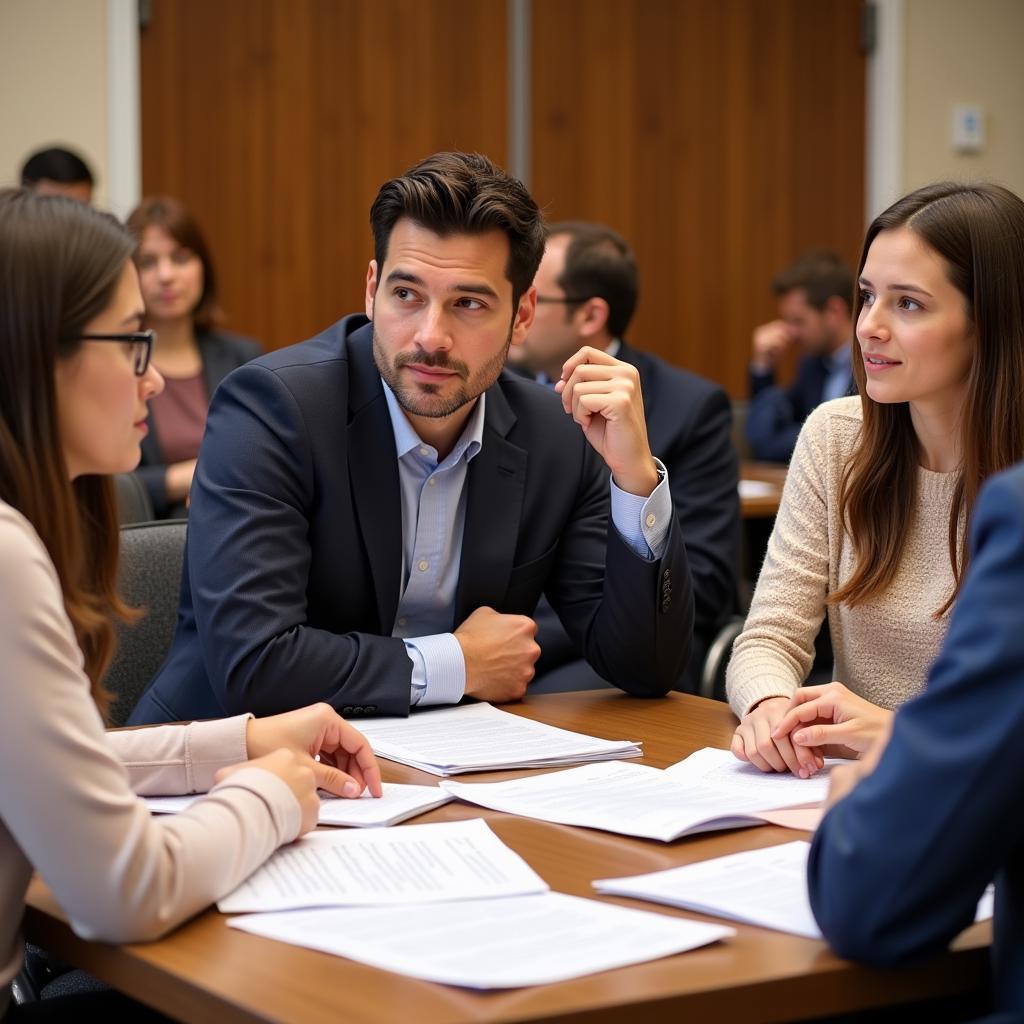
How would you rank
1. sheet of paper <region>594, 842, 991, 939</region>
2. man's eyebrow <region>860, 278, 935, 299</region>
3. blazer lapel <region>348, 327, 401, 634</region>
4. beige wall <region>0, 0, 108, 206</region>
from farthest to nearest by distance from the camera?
beige wall <region>0, 0, 108, 206</region>
blazer lapel <region>348, 327, 401, 634</region>
man's eyebrow <region>860, 278, 935, 299</region>
sheet of paper <region>594, 842, 991, 939</region>

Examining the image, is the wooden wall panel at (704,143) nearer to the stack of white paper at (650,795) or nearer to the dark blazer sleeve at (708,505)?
the dark blazer sleeve at (708,505)

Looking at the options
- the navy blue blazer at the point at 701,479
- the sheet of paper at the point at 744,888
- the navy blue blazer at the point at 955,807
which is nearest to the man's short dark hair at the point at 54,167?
the navy blue blazer at the point at 701,479

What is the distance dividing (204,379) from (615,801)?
3314 millimetres

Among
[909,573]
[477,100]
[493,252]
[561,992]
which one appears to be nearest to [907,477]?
[909,573]

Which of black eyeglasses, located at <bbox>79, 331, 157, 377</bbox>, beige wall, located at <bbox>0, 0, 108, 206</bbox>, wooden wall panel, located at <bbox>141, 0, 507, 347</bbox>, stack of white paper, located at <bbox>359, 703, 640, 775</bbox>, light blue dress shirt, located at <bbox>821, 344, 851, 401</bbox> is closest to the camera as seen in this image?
black eyeglasses, located at <bbox>79, 331, 157, 377</bbox>

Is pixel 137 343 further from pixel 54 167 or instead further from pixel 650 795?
pixel 54 167

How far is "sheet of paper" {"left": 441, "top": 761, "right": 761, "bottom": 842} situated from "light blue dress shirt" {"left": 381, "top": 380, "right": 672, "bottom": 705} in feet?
1.83

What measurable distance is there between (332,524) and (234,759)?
65 centimetres

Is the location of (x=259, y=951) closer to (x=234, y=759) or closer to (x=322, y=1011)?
(x=322, y=1011)

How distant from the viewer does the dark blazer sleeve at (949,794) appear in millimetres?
992

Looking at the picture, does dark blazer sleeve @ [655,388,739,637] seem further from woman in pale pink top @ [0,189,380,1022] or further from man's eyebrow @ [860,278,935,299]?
woman in pale pink top @ [0,189,380,1022]

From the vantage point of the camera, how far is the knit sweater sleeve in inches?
85.4

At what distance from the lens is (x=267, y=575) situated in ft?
6.67

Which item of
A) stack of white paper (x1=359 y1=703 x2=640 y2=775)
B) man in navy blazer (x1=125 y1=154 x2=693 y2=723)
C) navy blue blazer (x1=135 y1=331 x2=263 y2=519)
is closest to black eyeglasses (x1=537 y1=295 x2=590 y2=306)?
navy blue blazer (x1=135 y1=331 x2=263 y2=519)
